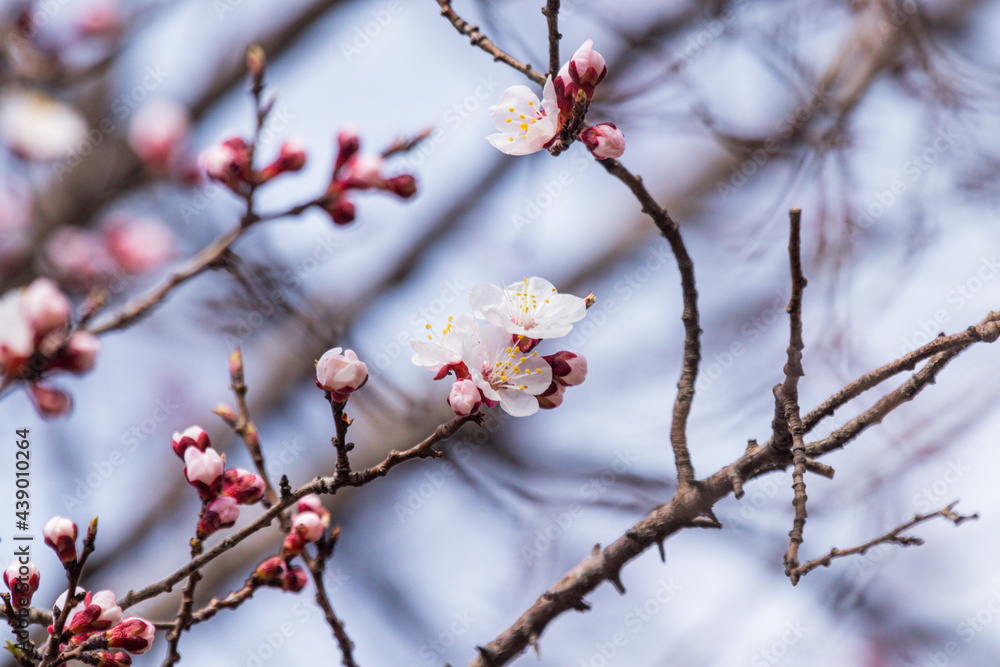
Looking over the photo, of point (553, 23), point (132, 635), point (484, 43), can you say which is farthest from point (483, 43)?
point (132, 635)

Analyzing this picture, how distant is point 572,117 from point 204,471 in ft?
2.26

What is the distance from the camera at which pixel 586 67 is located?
888 millimetres

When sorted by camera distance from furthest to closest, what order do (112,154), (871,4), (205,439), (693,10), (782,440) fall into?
(112,154) < (693,10) < (871,4) < (205,439) < (782,440)

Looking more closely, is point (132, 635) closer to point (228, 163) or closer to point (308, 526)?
point (308, 526)

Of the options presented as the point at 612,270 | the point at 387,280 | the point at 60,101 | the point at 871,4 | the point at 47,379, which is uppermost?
the point at 60,101

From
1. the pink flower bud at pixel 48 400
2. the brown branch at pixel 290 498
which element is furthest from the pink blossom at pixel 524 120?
the pink flower bud at pixel 48 400

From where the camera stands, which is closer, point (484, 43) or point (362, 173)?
point (484, 43)

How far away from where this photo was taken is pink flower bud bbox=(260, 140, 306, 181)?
1.37 meters

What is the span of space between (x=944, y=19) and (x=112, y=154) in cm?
343

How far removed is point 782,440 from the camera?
77 centimetres

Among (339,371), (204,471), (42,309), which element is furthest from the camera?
(42,309)

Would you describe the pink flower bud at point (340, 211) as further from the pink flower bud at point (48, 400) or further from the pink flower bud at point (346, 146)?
the pink flower bud at point (48, 400)

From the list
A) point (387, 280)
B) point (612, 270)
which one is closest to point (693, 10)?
point (612, 270)

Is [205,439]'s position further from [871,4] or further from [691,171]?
[871,4]
